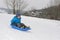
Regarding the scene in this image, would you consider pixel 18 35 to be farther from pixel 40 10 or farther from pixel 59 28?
pixel 40 10

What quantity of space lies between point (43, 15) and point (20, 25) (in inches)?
48.1

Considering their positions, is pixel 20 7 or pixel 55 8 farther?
pixel 20 7

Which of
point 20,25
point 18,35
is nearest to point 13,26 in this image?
point 20,25

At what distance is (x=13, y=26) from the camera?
2.14 metres

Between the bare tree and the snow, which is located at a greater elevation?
the bare tree

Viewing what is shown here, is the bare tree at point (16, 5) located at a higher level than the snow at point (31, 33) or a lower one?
higher

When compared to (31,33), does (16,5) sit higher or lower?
higher

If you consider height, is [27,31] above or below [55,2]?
below

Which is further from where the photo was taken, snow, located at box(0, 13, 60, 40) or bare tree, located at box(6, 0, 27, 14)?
bare tree, located at box(6, 0, 27, 14)

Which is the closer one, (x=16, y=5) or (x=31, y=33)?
(x=31, y=33)

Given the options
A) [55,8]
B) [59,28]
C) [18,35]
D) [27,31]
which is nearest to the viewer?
[18,35]

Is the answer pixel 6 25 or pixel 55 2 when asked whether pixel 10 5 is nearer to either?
pixel 55 2

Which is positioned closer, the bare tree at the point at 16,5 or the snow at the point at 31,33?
the snow at the point at 31,33

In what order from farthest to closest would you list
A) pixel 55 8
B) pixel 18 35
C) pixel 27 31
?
pixel 55 8 → pixel 27 31 → pixel 18 35
